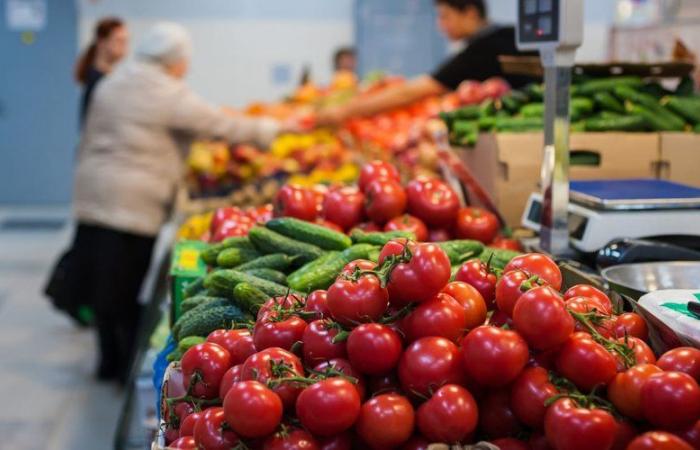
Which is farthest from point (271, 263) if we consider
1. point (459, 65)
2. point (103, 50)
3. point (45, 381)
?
point (103, 50)

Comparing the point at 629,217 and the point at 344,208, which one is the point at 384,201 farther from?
the point at 629,217

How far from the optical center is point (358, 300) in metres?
1.53

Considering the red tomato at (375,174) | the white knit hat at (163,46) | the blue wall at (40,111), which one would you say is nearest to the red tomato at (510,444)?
the red tomato at (375,174)

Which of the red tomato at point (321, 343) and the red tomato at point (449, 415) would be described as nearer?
the red tomato at point (449, 415)

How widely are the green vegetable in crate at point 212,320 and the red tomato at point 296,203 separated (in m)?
0.66

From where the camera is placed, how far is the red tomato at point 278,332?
5.30ft

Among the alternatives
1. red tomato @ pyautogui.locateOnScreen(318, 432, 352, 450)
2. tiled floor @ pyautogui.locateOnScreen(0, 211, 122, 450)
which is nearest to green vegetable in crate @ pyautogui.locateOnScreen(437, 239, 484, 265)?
red tomato @ pyautogui.locateOnScreen(318, 432, 352, 450)

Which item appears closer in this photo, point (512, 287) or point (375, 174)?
point (512, 287)

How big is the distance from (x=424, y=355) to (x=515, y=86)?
3528 millimetres

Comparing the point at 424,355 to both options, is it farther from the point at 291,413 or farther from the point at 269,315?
the point at 269,315

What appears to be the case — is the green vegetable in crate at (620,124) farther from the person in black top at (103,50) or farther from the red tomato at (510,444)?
the person in black top at (103,50)

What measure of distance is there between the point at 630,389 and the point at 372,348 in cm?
41

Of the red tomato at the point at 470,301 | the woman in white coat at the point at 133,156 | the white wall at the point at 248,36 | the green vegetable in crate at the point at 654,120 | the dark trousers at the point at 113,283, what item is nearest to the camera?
the red tomato at the point at 470,301

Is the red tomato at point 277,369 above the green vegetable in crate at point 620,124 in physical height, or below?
below
